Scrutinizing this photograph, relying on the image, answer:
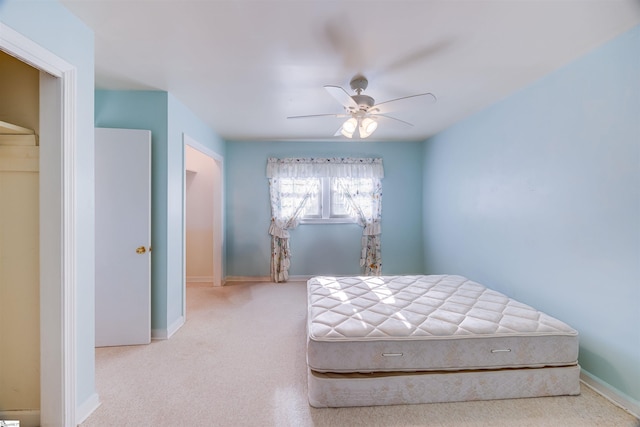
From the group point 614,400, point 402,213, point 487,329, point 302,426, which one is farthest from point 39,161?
point 402,213

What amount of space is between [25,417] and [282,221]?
3.26m

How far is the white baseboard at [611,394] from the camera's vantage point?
62.3 inches

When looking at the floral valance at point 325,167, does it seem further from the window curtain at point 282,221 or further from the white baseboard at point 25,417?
the white baseboard at point 25,417

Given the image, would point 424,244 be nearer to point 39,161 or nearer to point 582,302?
point 582,302

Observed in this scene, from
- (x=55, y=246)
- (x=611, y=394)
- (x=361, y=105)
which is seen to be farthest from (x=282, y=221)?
(x=611, y=394)

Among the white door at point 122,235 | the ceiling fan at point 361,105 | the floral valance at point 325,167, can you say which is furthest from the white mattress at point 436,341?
the floral valance at point 325,167

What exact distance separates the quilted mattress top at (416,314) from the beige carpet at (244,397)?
0.42 meters

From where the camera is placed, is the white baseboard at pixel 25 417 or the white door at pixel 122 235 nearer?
the white baseboard at pixel 25 417

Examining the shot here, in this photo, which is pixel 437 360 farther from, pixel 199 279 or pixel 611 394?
pixel 199 279

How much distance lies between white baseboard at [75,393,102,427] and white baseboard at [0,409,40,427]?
0.76 feet

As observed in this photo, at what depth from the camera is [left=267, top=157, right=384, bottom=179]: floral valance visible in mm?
4379

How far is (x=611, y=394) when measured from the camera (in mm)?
1697

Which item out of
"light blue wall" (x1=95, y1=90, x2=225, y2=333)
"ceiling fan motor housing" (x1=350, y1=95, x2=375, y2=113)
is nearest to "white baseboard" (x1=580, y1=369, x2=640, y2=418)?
"ceiling fan motor housing" (x1=350, y1=95, x2=375, y2=113)

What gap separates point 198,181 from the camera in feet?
14.9
